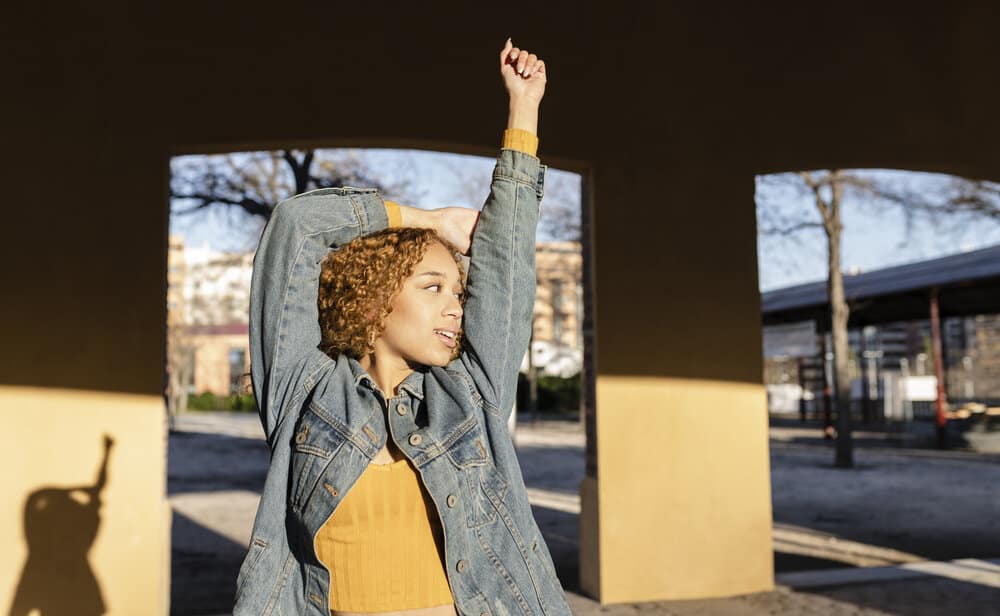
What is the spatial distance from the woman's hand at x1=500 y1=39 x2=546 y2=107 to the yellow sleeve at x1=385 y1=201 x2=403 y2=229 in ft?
1.00

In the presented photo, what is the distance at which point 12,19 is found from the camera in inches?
205

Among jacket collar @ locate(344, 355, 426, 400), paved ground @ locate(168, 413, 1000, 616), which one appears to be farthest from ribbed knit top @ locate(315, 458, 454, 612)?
paved ground @ locate(168, 413, 1000, 616)

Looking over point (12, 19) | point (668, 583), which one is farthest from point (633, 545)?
point (12, 19)

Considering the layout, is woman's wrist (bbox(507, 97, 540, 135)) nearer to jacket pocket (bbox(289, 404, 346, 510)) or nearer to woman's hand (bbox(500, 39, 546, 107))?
woman's hand (bbox(500, 39, 546, 107))

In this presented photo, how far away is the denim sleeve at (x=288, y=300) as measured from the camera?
164 centimetres

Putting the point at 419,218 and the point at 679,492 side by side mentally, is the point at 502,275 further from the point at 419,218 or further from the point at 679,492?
the point at 679,492

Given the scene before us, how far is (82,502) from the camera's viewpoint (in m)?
5.00

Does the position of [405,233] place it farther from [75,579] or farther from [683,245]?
[683,245]

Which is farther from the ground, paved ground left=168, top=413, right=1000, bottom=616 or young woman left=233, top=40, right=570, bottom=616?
young woman left=233, top=40, right=570, bottom=616

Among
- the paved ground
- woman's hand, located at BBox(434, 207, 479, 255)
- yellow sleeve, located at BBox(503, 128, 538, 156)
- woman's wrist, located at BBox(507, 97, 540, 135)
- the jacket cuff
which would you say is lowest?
the paved ground

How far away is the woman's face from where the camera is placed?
1.63 meters

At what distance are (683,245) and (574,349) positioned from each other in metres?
27.3

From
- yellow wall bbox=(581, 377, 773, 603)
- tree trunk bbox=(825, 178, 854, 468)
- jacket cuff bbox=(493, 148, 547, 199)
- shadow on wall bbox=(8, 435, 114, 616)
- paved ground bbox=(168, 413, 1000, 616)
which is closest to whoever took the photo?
jacket cuff bbox=(493, 148, 547, 199)

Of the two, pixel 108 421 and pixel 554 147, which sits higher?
pixel 554 147
